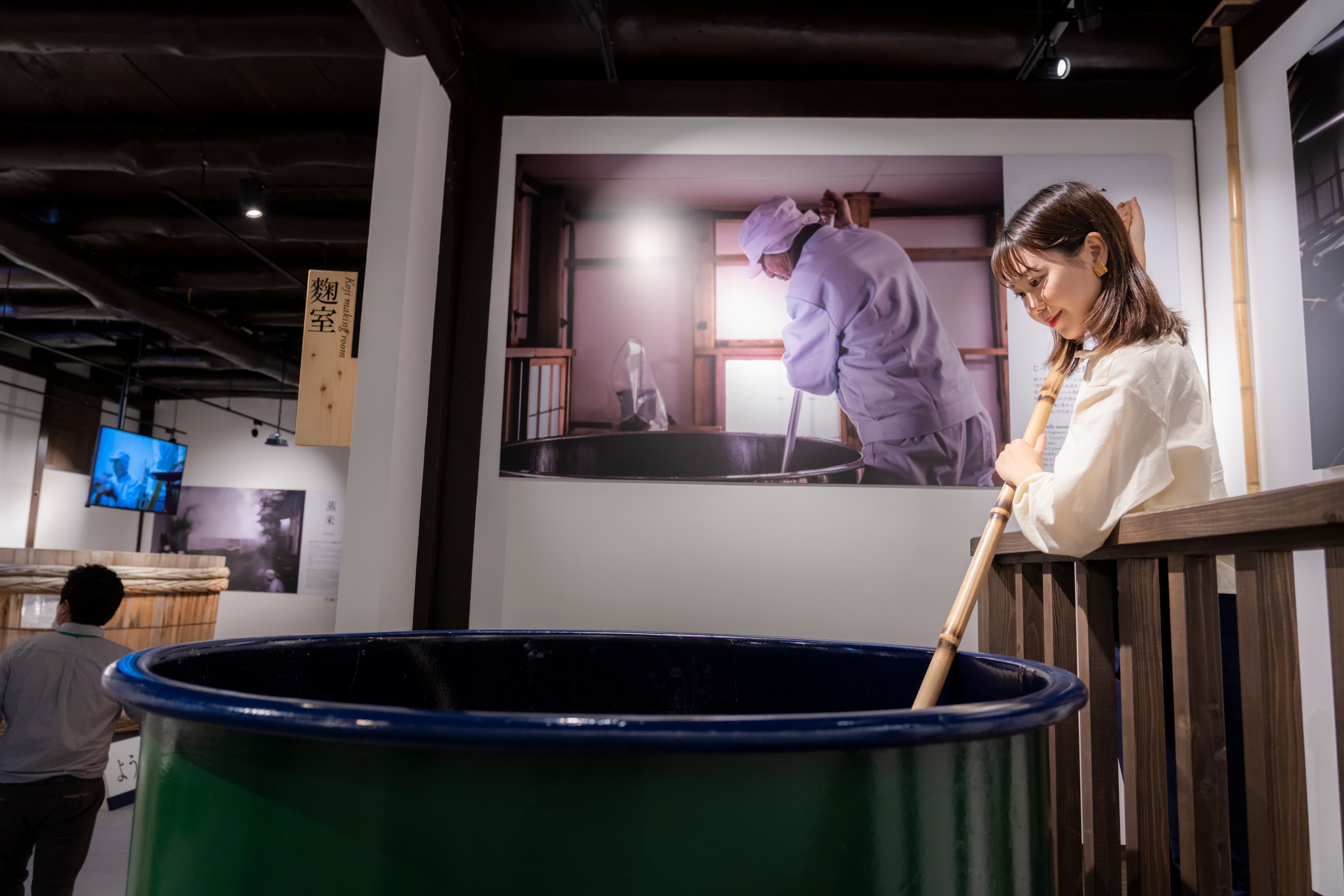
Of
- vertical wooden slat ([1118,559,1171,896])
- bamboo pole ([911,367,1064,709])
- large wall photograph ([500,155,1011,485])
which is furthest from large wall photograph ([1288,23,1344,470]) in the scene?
vertical wooden slat ([1118,559,1171,896])

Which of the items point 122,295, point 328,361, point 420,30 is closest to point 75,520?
point 122,295

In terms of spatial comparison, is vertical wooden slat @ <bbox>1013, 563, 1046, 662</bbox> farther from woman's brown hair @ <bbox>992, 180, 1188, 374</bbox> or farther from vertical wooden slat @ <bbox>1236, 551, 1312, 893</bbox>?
vertical wooden slat @ <bbox>1236, 551, 1312, 893</bbox>

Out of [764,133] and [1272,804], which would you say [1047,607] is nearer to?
[1272,804]

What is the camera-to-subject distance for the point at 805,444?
117 inches

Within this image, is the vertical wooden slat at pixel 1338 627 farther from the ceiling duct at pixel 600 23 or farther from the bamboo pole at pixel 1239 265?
the ceiling duct at pixel 600 23

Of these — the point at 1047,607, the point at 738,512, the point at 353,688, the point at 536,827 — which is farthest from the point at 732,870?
the point at 738,512

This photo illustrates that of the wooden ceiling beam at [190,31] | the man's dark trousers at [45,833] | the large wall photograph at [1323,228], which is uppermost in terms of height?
the wooden ceiling beam at [190,31]

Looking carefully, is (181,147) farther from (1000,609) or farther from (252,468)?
(252,468)

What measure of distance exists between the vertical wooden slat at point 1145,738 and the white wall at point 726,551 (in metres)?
1.73

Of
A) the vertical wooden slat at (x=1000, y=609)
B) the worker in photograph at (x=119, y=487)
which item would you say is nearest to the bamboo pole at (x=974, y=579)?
the vertical wooden slat at (x=1000, y=609)

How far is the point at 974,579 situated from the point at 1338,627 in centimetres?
49

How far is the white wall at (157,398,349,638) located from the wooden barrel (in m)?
4.59

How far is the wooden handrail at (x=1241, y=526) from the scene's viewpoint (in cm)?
72

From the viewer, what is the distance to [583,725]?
0.40 metres
